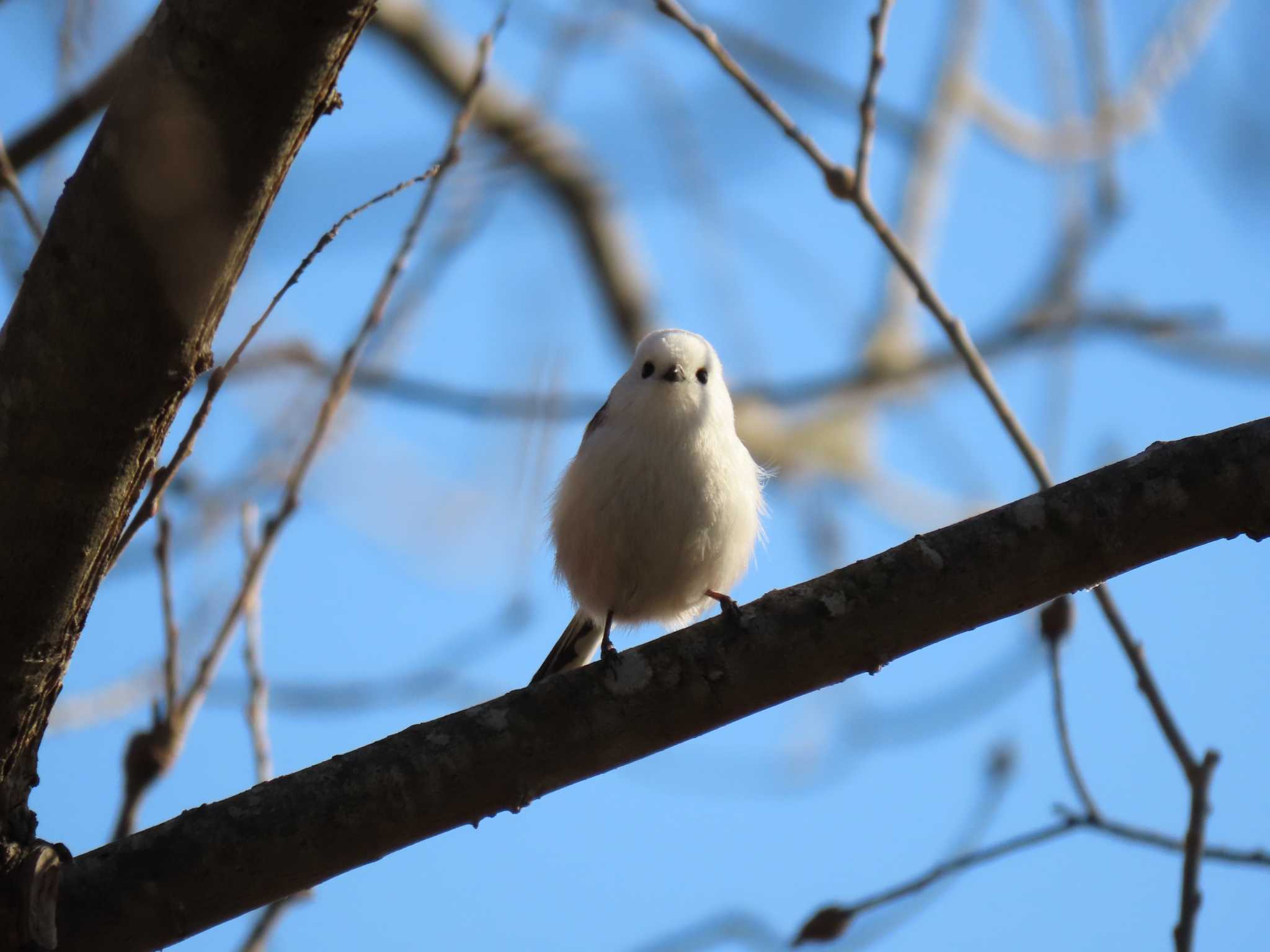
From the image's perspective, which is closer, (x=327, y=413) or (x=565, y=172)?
(x=327, y=413)

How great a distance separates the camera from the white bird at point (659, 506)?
3.00m

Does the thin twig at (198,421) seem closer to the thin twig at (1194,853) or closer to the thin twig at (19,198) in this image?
the thin twig at (19,198)

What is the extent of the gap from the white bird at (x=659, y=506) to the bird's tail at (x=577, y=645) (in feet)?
0.04

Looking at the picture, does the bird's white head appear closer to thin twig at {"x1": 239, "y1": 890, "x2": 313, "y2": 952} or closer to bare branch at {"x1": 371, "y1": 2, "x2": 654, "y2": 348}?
thin twig at {"x1": 239, "y1": 890, "x2": 313, "y2": 952}

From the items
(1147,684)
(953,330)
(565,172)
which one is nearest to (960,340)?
(953,330)

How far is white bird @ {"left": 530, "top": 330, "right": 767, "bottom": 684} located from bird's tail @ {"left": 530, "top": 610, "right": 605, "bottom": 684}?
0.01m

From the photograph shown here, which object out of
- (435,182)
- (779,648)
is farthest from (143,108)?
(779,648)

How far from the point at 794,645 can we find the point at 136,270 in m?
1.12

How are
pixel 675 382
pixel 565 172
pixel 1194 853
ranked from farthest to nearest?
1. pixel 565 172
2. pixel 675 382
3. pixel 1194 853

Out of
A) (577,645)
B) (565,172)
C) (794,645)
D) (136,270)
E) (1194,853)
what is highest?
(565,172)

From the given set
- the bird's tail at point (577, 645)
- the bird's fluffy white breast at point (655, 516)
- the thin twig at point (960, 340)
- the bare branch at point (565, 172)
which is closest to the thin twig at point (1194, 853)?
the thin twig at point (960, 340)

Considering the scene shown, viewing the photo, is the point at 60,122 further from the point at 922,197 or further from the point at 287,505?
the point at 922,197

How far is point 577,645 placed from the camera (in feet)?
11.1

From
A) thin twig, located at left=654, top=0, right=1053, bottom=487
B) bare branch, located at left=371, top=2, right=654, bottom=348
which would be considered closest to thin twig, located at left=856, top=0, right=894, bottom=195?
thin twig, located at left=654, top=0, right=1053, bottom=487
